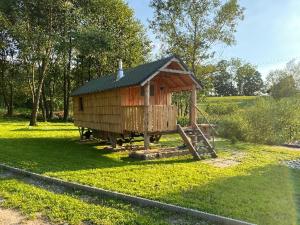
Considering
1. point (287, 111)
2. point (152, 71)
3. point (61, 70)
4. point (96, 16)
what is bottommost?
point (287, 111)

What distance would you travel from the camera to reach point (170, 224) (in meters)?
6.83

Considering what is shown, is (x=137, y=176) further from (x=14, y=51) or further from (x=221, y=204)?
(x=14, y=51)

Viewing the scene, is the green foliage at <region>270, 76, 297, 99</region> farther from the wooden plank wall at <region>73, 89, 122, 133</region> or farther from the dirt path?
the dirt path

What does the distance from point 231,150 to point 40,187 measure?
431 inches

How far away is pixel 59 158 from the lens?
14531 millimetres

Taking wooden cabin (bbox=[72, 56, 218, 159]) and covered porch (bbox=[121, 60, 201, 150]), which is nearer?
covered porch (bbox=[121, 60, 201, 150])

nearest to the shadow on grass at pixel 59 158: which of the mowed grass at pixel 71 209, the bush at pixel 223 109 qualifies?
the mowed grass at pixel 71 209

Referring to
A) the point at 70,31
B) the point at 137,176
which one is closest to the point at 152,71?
the point at 137,176

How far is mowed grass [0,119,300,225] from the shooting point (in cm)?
795

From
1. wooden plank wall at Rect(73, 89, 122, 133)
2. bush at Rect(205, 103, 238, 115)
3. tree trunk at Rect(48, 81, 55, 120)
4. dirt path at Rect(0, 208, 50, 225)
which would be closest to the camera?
dirt path at Rect(0, 208, 50, 225)

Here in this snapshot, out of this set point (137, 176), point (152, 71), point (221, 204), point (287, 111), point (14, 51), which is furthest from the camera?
A: point (14, 51)

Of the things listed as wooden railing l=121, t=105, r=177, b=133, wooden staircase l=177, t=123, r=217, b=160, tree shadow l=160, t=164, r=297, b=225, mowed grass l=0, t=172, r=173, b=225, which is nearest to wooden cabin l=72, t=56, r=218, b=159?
wooden railing l=121, t=105, r=177, b=133

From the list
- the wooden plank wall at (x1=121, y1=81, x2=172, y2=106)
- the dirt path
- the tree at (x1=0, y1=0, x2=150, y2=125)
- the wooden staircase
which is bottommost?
the dirt path

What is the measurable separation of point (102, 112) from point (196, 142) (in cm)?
551
